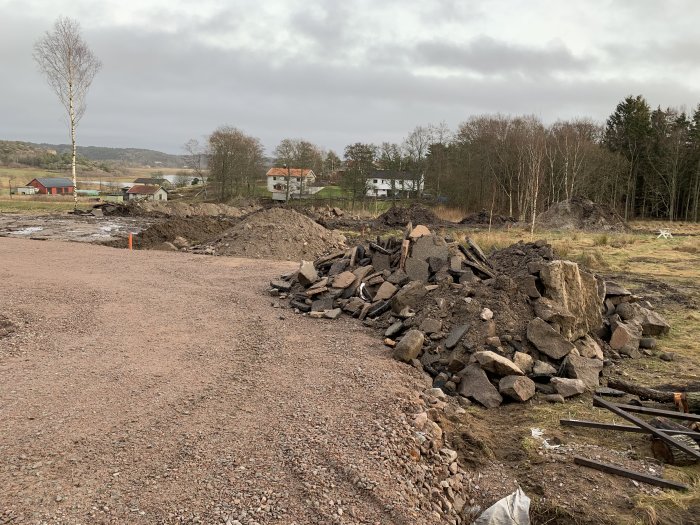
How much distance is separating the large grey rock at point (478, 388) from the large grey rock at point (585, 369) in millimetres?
1403

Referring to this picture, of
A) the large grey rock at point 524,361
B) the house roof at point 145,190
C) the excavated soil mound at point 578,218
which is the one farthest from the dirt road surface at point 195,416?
the house roof at point 145,190

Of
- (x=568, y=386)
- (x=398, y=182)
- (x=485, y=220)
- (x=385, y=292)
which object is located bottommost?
(x=568, y=386)

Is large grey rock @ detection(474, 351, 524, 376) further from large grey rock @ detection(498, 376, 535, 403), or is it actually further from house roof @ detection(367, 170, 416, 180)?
house roof @ detection(367, 170, 416, 180)

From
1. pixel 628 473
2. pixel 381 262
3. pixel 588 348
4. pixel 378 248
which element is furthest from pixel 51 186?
pixel 628 473

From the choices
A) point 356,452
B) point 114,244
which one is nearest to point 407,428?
point 356,452

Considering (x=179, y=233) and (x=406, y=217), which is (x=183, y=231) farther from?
(x=406, y=217)

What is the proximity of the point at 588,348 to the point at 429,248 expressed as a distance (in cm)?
390

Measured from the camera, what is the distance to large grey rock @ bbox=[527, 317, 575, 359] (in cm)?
773

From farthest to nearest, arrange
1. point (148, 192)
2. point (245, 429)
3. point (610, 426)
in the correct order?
1. point (148, 192)
2. point (610, 426)
3. point (245, 429)

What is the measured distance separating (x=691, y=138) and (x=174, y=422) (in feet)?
166

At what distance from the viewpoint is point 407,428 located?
5.47 meters

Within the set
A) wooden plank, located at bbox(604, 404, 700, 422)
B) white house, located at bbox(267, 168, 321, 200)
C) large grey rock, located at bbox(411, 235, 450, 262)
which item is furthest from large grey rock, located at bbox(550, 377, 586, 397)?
white house, located at bbox(267, 168, 321, 200)

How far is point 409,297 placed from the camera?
9.52 metres

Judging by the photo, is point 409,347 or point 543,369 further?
point 409,347
